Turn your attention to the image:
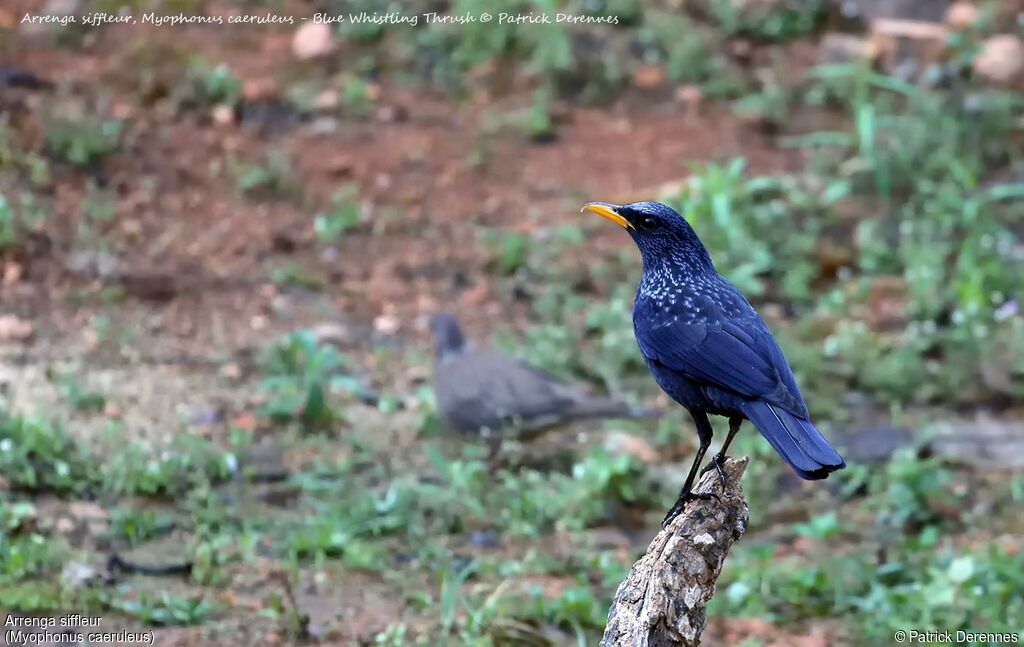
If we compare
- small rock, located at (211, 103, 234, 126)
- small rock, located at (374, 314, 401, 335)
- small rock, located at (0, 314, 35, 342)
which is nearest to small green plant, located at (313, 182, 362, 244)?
small rock, located at (374, 314, 401, 335)

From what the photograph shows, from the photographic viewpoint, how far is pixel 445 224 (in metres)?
9.06

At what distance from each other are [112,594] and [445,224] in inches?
173

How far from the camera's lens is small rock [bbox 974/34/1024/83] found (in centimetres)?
972

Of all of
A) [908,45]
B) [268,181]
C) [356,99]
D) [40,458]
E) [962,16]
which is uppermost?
[962,16]

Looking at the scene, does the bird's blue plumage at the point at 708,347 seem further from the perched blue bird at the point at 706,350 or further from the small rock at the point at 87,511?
the small rock at the point at 87,511

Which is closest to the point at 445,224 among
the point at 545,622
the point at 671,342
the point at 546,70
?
the point at 546,70

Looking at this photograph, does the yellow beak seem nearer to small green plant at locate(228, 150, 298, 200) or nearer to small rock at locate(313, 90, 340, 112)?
small green plant at locate(228, 150, 298, 200)

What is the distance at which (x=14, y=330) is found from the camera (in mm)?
7117

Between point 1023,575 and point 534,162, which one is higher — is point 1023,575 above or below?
below

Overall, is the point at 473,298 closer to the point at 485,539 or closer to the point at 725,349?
the point at 485,539

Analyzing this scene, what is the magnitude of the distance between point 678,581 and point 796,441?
1.70 feet

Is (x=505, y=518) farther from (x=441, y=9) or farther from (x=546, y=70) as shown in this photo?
(x=441, y=9)

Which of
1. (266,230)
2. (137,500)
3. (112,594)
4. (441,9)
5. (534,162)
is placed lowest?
(112,594)

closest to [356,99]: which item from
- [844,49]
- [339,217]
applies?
[339,217]
